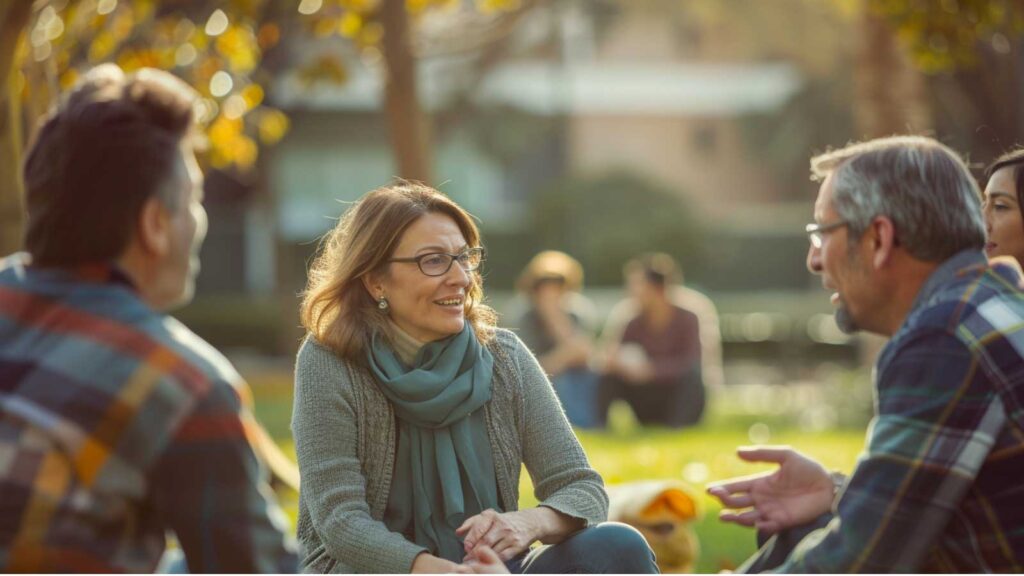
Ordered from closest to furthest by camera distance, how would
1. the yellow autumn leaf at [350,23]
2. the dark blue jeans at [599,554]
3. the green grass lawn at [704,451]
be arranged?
the dark blue jeans at [599,554] < the green grass lawn at [704,451] < the yellow autumn leaf at [350,23]

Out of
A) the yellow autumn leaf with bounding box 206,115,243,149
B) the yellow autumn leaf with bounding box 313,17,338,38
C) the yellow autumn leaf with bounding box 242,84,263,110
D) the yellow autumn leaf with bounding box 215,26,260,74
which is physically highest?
the yellow autumn leaf with bounding box 313,17,338,38

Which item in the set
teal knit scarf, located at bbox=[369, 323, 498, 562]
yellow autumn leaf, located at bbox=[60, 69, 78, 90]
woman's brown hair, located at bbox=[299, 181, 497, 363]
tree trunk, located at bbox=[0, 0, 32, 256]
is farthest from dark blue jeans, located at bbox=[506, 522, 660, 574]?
yellow autumn leaf, located at bbox=[60, 69, 78, 90]

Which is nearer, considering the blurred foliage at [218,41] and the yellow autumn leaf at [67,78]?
the yellow autumn leaf at [67,78]

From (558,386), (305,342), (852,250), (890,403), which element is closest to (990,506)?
(890,403)

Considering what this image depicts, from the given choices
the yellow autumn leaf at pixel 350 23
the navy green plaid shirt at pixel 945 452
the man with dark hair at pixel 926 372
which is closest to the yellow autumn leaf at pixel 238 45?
the yellow autumn leaf at pixel 350 23

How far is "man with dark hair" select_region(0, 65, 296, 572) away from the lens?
2.52 meters

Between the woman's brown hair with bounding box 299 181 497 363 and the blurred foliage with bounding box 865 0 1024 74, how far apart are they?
6.27 metres

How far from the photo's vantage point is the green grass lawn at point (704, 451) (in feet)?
23.3

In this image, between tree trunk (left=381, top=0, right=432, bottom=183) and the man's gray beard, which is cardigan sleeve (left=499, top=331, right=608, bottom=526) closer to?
the man's gray beard

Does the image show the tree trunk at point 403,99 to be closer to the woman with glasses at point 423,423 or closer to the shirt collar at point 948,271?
the woman with glasses at point 423,423

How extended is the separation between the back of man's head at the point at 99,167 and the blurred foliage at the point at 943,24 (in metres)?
7.82

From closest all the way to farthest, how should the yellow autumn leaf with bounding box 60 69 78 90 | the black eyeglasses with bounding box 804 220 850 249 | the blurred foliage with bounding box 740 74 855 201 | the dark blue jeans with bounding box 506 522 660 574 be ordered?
the black eyeglasses with bounding box 804 220 850 249
the dark blue jeans with bounding box 506 522 660 574
the yellow autumn leaf with bounding box 60 69 78 90
the blurred foliage with bounding box 740 74 855 201

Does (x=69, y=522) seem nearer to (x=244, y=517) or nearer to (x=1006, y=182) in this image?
(x=244, y=517)

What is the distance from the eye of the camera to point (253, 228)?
114ft
